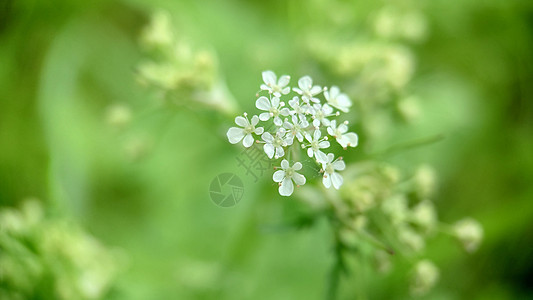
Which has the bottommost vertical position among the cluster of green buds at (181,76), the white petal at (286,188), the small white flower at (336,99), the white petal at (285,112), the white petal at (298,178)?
the white petal at (286,188)

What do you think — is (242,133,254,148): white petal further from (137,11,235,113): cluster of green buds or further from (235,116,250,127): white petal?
(137,11,235,113): cluster of green buds

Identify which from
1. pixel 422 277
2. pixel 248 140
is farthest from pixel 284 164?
pixel 422 277

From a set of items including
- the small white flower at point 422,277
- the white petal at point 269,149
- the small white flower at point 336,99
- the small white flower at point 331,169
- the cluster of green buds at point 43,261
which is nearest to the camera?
the white petal at point 269,149

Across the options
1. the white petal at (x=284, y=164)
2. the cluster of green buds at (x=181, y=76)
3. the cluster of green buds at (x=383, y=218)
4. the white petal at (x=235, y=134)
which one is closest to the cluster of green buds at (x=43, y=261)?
the cluster of green buds at (x=181, y=76)

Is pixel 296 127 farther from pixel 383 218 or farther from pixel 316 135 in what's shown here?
pixel 383 218

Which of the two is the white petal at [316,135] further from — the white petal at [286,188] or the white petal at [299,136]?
the white petal at [286,188]

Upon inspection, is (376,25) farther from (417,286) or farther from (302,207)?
(417,286)

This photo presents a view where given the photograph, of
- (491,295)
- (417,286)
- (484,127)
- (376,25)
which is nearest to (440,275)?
(491,295)
